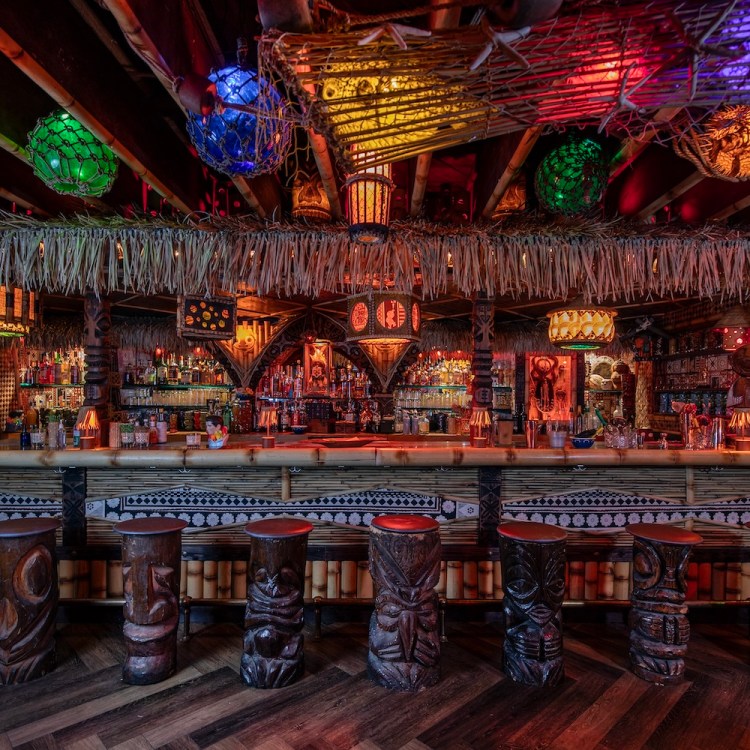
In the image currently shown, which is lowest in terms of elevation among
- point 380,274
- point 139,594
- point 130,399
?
point 139,594

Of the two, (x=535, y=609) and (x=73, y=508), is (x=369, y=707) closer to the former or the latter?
(x=535, y=609)

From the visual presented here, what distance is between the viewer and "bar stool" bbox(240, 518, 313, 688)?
2.73m

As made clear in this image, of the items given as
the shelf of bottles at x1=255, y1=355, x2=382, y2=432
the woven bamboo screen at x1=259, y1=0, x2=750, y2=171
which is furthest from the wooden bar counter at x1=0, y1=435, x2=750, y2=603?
the shelf of bottles at x1=255, y1=355, x2=382, y2=432

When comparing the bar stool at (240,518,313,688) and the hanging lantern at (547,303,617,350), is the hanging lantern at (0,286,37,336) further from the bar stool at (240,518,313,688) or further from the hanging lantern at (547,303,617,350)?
the hanging lantern at (547,303,617,350)

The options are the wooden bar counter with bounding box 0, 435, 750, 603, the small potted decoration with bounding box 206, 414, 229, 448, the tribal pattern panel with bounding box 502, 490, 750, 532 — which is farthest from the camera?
the small potted decoration with bounding box 206, 414, 229, 448

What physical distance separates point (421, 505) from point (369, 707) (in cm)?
137

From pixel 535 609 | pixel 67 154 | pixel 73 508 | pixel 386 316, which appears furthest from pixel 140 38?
pixel 535 609

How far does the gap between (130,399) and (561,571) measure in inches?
288

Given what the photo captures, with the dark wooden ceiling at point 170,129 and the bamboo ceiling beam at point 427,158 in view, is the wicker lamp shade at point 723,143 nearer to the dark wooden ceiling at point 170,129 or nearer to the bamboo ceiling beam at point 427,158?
the dark wooden ceiling at point 170,129

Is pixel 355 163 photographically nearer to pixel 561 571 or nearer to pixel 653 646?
pixel 561 571

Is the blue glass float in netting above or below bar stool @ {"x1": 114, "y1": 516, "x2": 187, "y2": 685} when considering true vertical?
above

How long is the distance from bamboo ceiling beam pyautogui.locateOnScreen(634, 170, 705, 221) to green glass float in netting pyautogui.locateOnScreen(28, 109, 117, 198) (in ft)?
12.0

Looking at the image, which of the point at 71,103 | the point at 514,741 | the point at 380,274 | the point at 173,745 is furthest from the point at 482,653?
the point at 71,103

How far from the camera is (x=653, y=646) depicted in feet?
9.29
